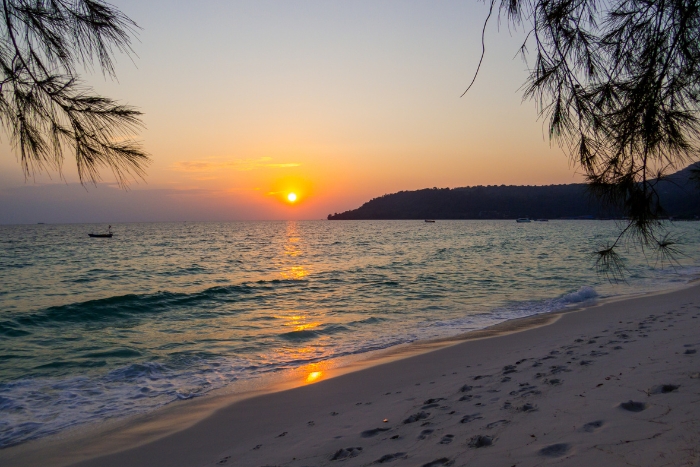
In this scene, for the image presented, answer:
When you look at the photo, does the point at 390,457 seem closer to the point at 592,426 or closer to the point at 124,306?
the point at 592,426

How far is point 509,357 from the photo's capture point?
22.7 ft

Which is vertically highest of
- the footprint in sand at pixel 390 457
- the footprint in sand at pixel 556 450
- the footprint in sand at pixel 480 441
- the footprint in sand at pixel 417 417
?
the footprint in sand at pixel 556 450

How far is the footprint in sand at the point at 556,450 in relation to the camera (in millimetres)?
2807

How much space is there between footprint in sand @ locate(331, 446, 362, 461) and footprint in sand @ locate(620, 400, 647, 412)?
204 cm

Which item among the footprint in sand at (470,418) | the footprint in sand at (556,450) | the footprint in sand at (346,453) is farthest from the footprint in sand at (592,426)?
the footprint in sand at (346,453)

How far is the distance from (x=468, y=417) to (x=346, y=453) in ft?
3.64

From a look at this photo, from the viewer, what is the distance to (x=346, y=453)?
12.0 feet

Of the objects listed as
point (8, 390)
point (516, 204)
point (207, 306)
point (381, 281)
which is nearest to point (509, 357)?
point (8, 390)

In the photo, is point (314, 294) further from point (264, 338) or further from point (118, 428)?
point (118, 428)

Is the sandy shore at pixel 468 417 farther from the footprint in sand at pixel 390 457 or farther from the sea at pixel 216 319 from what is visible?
the sea at pixel 216 319

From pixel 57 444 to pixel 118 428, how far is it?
60 cm

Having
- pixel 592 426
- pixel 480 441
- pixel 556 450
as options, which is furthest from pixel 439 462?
pixel 592 426

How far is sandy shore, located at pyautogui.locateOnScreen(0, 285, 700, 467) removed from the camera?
2.97 metres

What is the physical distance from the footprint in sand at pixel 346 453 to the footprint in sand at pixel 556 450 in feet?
4.62
